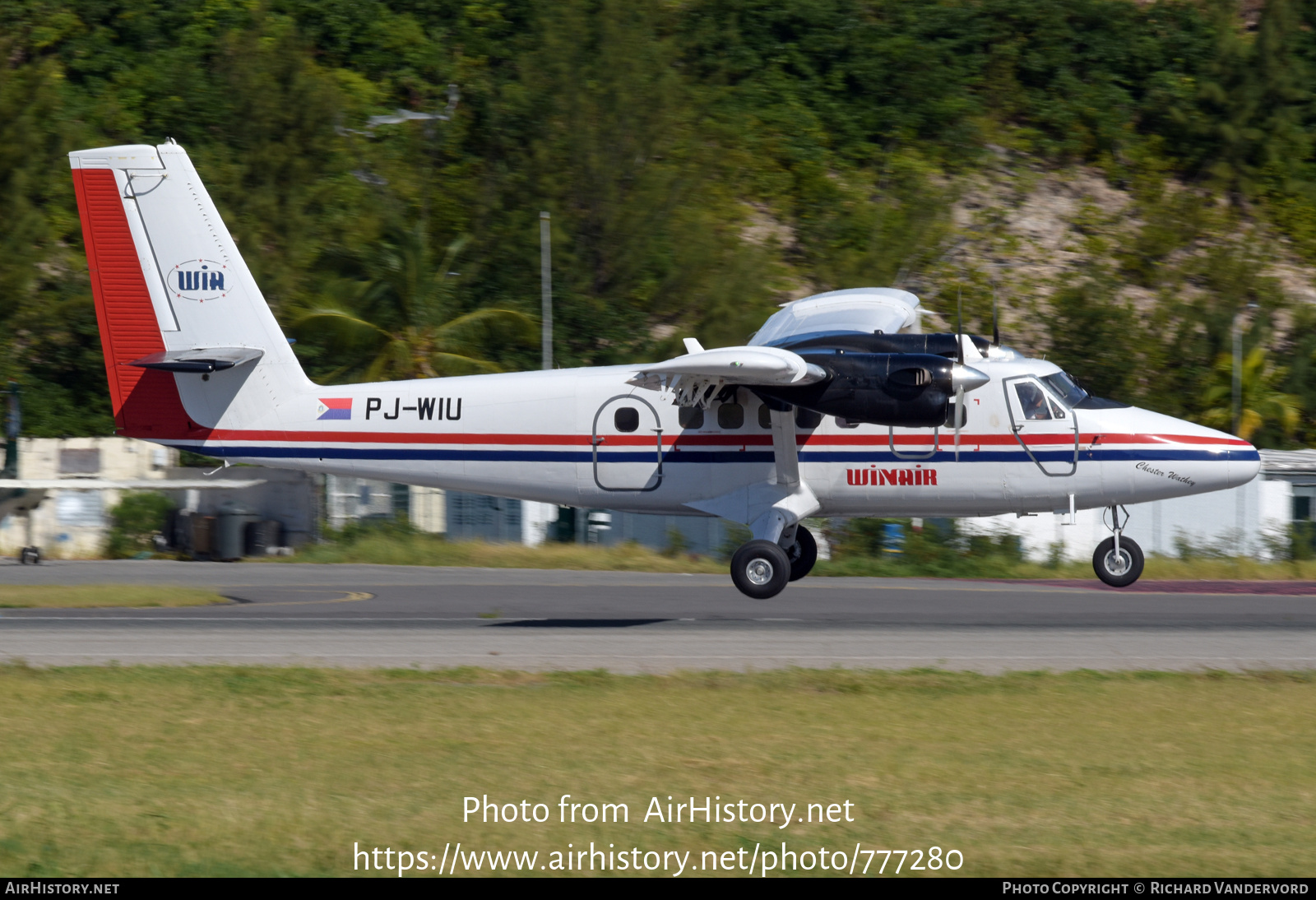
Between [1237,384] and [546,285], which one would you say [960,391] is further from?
[1237,384]

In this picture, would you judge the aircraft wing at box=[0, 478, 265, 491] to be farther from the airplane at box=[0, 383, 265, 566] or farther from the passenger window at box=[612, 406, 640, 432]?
the passenger window at box=[612, 406, 640, 432]

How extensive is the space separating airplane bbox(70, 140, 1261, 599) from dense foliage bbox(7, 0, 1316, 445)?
16455mm

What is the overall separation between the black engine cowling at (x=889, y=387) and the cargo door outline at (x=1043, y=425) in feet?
4.69

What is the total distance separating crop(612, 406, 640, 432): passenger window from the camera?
18656mm

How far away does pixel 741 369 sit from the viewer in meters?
16.2

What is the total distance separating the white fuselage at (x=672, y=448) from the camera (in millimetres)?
17984

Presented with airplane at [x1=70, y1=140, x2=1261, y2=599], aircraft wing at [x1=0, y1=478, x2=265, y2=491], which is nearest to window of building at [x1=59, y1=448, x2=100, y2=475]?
aircraft wing at [x1=0, y1=478, x2=265, y2=491]

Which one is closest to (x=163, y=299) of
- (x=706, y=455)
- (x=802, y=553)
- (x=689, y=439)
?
(x=689, y=439)

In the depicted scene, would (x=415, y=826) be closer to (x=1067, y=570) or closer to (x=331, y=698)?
(x=331, y=698)

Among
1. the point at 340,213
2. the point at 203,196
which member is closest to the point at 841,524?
the point at 203,196

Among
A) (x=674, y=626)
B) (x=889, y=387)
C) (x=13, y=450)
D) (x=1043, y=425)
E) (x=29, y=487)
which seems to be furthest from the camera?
(x=13, y=450)

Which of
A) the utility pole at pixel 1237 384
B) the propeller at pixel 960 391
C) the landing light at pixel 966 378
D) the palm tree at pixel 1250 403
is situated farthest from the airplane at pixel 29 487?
the palm tree at pixel 1250 403

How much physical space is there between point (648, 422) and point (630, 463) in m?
0.60

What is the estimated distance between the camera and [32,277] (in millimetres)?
39906
